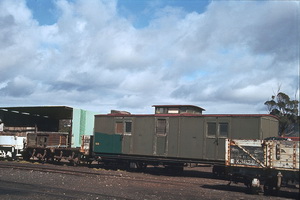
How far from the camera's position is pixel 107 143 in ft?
62.7

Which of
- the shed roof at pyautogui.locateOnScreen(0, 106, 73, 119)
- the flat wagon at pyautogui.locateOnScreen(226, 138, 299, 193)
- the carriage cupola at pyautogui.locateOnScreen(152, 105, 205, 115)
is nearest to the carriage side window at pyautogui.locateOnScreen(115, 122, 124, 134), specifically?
the carriage cupola at pyautogui.locateOnScreen(152, 105, 205, 115)

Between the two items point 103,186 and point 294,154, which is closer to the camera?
point 294,154

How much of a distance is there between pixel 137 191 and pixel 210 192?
8.81ft

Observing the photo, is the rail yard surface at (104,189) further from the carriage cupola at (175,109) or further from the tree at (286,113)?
the tree at (286,113)

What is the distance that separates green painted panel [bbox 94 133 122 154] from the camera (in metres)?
18.7

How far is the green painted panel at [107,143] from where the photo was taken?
18.7 m

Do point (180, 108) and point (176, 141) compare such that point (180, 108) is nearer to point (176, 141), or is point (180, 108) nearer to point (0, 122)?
point (176, 141)

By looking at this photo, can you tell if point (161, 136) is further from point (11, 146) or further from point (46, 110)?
point (46, 110)

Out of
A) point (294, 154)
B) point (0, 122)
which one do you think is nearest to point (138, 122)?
point (294, 154)

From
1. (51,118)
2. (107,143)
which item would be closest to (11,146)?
(51,118)

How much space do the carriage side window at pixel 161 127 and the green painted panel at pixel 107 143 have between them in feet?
8.12

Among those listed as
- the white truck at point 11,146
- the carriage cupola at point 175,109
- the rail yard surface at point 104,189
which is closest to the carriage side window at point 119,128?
the carriage cupola at point 175,109

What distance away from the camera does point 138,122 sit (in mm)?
18219

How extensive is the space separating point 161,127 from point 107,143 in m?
3.67
